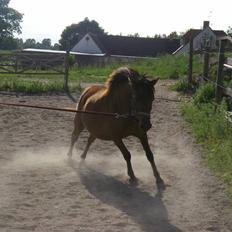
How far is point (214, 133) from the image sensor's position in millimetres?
9492

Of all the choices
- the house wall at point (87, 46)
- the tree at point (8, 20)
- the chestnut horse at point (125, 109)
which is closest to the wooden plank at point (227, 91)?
the chestnut horse at point (125, 109)

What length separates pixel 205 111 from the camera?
11602 mm

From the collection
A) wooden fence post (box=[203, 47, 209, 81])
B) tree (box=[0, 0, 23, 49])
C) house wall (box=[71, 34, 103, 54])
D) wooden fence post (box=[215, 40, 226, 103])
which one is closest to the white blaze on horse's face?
wooden fence post (box=[215, 40, 226, 103])

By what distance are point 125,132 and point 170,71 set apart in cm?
1616

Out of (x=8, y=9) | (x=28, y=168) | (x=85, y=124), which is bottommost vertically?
(x=28, y=168)

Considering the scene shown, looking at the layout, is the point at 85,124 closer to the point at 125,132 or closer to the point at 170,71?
the point at 125,132

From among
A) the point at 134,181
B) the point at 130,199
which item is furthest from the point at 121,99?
the point at 130,199

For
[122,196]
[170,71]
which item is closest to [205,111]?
[122,196]

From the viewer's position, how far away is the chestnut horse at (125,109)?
652 cm

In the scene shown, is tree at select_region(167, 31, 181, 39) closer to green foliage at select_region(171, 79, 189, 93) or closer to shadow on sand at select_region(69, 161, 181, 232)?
green foliage at select_region(171, 79, 189, 93)

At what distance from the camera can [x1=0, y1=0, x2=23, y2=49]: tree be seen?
88.1 meters

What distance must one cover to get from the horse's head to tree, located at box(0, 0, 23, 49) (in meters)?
84.2

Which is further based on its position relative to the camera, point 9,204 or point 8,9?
point 8,9

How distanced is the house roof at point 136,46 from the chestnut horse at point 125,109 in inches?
2308
